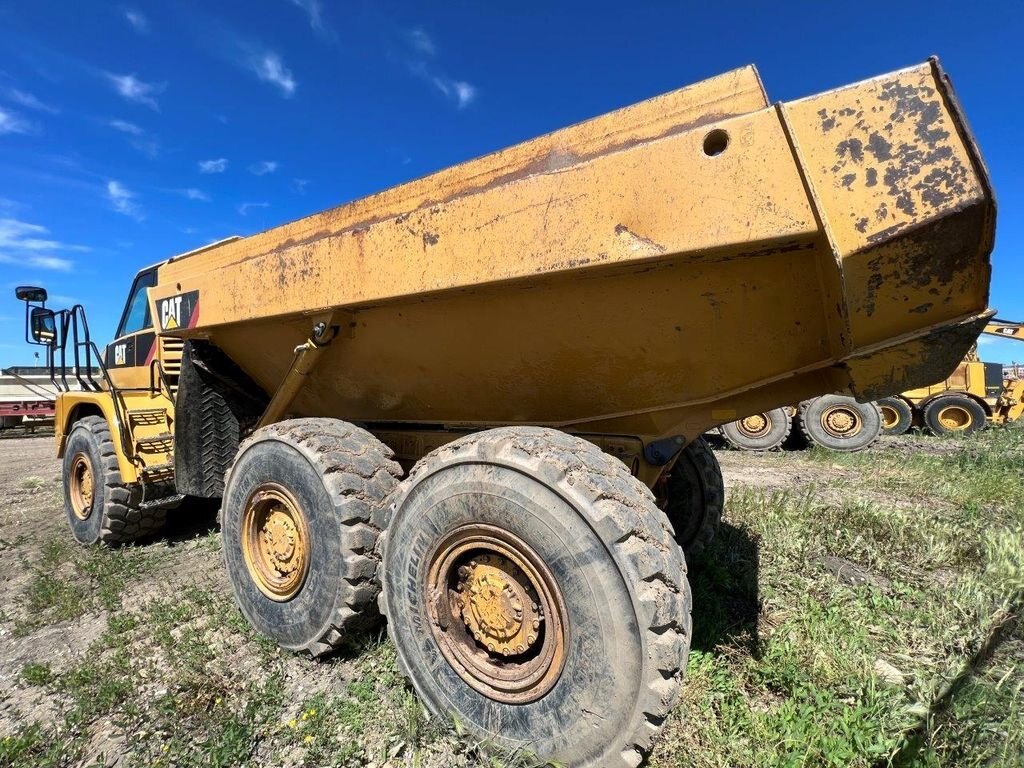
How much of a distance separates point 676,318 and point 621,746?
139 cm

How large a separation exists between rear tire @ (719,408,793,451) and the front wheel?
31.4ft

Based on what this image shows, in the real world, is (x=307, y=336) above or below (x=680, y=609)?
above

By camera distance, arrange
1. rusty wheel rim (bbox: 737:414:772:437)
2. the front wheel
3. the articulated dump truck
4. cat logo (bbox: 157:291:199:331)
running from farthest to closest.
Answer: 1. rusty wheel rim (bbox: 737:414:772:437)
2. cat logo (bbox: 157:291:199:331)
3. the front wheel
4. the articulated dump truck

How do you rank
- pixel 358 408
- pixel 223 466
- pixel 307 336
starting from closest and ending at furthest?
pixel 307 336
pixel 358 408
pixel 223 466

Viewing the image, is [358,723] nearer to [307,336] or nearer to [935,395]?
[307,336]

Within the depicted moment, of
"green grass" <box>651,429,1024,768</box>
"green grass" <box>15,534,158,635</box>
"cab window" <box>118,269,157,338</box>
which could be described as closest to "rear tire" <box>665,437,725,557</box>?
"green grass" <box>651,429,1024,768</box>

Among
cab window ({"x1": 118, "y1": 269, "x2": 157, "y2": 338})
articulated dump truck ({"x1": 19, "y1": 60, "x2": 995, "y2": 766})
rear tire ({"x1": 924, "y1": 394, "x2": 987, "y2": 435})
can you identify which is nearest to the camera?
articulated dump truck ({"x1": 19, "y1": 60, "x2": 995, "y2": 766})

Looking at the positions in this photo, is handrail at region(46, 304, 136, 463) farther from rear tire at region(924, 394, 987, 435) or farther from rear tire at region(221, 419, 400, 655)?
rear tire at region(924, 394, 987, 435)

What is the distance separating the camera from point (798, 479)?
6.86 m

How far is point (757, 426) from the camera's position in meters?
10.8

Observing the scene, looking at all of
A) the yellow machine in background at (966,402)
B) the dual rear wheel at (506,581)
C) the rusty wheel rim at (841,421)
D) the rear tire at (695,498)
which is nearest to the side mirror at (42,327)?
the dual rear wheel at (506,581)

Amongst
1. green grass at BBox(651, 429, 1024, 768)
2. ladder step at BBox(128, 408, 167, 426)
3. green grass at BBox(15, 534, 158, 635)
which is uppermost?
ladder step at BBox(128, 408, 167, 426)

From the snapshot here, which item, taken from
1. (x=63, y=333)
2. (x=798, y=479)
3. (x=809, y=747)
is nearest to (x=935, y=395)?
(x=798, y=479)

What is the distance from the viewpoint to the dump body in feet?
4.96
